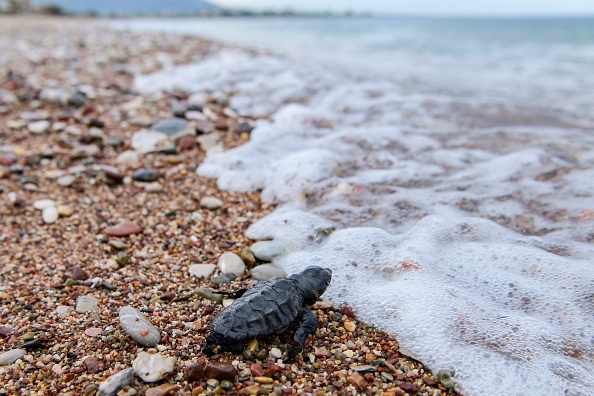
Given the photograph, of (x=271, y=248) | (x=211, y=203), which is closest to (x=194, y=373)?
(x=271, y=248)

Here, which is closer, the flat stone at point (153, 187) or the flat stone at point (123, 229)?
the flat stone at point (123, 229)

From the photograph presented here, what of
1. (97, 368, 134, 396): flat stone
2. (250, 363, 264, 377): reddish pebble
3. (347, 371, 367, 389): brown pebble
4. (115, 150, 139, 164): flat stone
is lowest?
(115, 150, 139, 164): flat stone

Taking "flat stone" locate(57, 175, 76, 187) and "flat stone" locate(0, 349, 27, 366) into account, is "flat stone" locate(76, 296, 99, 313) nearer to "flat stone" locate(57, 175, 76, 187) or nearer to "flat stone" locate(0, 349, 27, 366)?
"flat stone" locate(0, 349, 27, 366)

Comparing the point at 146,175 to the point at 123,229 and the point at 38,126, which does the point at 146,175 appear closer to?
the point at 123,229

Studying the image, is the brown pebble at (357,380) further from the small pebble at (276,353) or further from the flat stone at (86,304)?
the flat stone at (86,304)

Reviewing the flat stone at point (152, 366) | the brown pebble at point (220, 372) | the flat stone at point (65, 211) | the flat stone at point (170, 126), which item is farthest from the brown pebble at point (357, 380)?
the flat stone at point (170, 126)

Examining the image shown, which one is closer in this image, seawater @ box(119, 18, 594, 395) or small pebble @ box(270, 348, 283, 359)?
small pebble @ box(270, 348, 283, 359)

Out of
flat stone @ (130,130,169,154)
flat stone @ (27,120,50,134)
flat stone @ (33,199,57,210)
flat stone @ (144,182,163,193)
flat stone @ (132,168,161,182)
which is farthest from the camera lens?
flat stone @ (27,120,50,134)

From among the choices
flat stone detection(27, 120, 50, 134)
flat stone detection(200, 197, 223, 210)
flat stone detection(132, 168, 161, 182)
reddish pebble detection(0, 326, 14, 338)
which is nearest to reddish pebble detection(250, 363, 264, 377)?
reddish pebble detection(0, 326, 14, 338)

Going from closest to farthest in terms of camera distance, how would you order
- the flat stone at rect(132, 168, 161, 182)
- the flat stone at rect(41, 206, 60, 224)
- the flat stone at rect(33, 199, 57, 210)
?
1. the flat stone at rect(41, 206, 60, 224)
2. the flat stone at rect(33, 199, 57, 210)
3. the flat stone at rect(132, 168, 161, 182)
